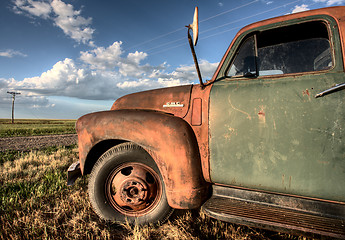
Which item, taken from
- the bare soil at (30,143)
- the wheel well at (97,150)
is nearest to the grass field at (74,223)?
the wheel well at (97,150)

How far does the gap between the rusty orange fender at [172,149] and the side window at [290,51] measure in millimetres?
804

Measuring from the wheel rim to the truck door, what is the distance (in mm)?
662

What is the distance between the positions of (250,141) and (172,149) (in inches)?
27.4

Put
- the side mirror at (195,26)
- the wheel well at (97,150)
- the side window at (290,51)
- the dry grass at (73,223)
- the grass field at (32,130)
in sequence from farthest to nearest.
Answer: the grass field at (32,130)
the wheel well at (97,150)
the dry grass at (73,223)
the side window at (290,51)
the side mirror at (195,26)

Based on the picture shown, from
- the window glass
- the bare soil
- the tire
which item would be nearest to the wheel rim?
the tire

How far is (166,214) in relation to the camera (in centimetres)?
207

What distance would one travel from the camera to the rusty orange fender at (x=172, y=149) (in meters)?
1.83

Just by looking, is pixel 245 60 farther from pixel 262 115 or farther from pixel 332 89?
pixel 332 89

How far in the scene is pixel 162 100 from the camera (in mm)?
2342

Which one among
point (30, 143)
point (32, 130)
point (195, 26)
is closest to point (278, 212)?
point (195, 26)

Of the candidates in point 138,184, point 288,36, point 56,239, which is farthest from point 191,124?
point 56,239

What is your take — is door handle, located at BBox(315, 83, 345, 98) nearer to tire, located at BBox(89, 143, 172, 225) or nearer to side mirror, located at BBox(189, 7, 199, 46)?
side mirror, located at BBox(189, 7, 199, 46)

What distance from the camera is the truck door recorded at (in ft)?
5.04

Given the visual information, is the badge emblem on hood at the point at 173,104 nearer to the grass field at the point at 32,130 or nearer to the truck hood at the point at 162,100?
the truck hood at the point at 162,100
